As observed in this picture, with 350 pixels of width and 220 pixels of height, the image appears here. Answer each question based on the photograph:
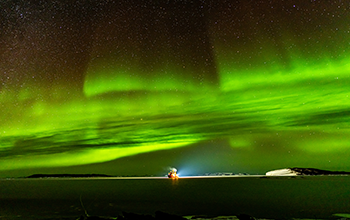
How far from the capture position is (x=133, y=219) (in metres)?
30.5

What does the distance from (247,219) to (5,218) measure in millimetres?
27091

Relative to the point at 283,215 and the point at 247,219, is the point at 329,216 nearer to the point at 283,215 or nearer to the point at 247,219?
the point at 283,215

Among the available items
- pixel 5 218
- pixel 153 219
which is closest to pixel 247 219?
pixel 153 219

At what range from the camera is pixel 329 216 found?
1388 inches

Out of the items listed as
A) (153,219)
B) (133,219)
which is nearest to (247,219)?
(153,219)

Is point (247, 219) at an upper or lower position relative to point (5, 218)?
lower

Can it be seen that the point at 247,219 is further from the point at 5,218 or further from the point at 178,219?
the point at 5,218

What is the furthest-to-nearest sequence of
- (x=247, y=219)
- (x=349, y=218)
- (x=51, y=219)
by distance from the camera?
1. (x=51, y=219)
2. (x=349, y=218)
3. (x=247, y=219)

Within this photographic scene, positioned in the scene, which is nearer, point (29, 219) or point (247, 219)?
point (247, 219)

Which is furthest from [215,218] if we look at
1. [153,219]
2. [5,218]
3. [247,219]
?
[5,218]

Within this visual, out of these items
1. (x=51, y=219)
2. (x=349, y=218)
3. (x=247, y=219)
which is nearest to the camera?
(x=247, y=219)

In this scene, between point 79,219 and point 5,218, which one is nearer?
point 79,219

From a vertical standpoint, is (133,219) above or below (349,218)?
above

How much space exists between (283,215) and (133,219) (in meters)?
17.6
